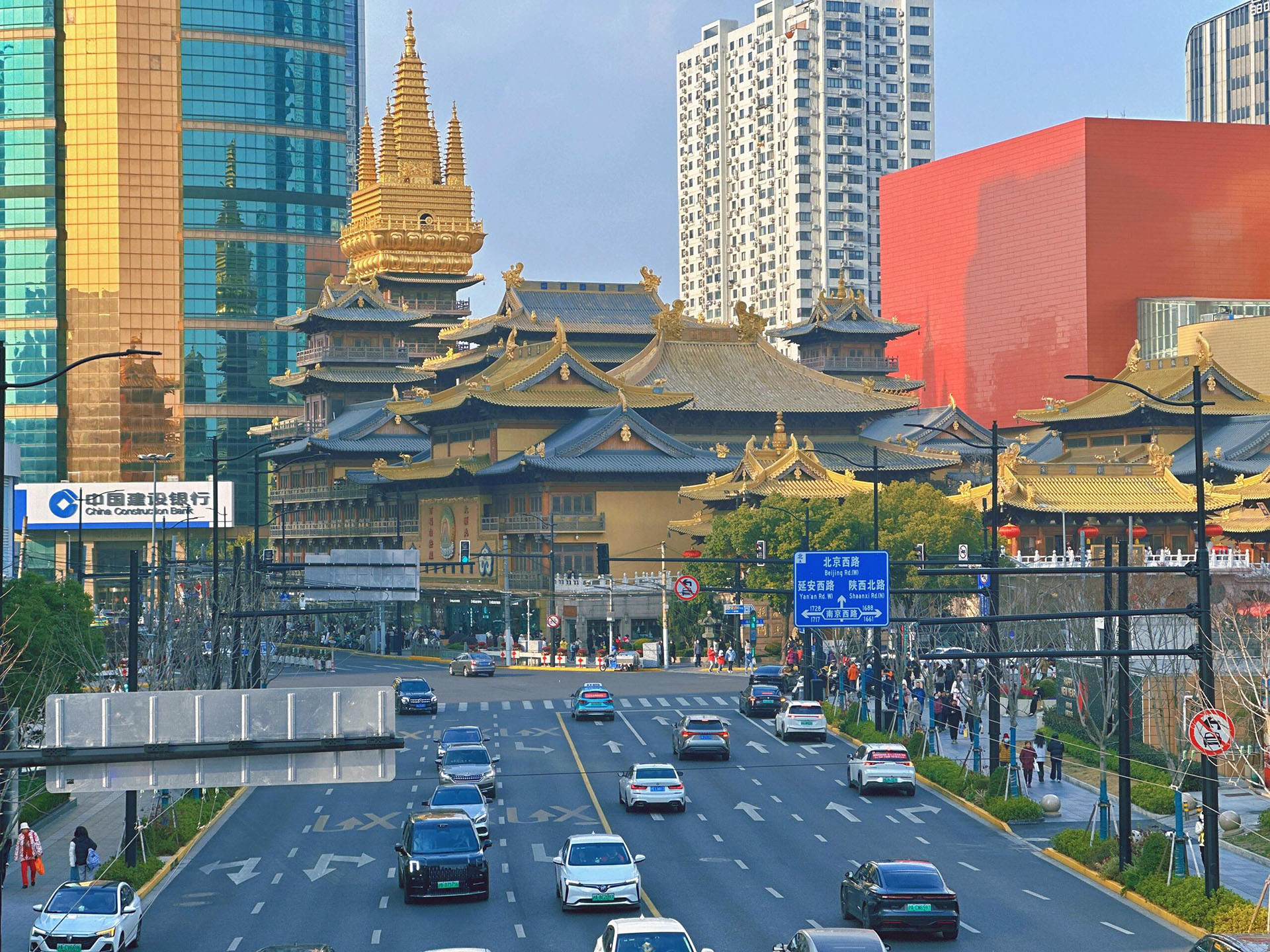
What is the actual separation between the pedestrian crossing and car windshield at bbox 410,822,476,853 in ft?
115

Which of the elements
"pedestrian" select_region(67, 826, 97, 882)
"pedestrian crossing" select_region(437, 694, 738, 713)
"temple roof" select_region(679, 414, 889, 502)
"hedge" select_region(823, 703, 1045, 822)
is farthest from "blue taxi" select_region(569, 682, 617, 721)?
"temple roof" select_region(679, 414, 889, 502)

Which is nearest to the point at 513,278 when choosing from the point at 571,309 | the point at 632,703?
the point at 571,309

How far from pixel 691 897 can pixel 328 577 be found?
87.3ft

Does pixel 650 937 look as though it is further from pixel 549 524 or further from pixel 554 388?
pixel 554 388

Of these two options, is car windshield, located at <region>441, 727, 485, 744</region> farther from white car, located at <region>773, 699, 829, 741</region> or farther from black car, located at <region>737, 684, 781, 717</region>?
black car, located at <region>737, 684, 781, 717</region>

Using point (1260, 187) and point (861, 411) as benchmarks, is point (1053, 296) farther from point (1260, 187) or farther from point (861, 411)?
point (861, 411)

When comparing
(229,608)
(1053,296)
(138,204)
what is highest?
(138,204)

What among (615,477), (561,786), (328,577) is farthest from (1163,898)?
(615,477)

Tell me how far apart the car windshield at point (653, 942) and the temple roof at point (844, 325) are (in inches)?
4715

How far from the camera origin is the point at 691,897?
37188 millimetres

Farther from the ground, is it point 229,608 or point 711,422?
point 711,422

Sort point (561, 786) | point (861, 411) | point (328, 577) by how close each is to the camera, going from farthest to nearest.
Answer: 1. point (861, 411)
2. point (328, 577)
3. point (561, 786)

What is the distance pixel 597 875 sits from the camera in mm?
35812

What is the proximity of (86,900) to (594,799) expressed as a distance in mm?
19414
